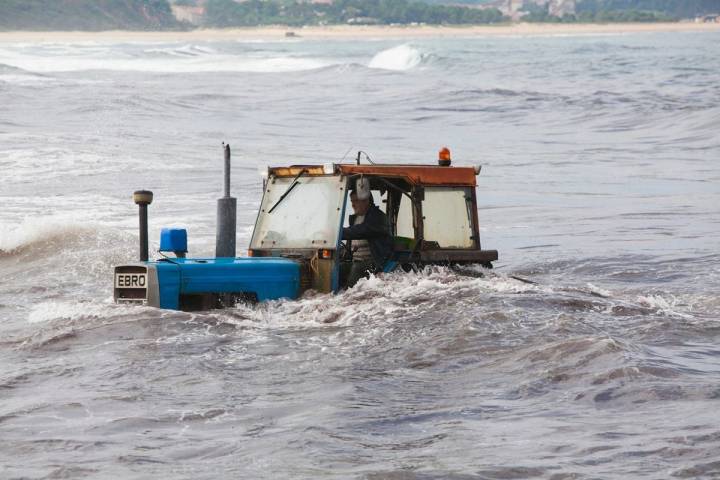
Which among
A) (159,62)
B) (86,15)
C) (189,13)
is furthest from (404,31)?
(159,62)

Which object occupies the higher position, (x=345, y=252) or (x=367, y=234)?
(x=367, y=234)

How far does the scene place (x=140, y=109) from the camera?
42.7 meters

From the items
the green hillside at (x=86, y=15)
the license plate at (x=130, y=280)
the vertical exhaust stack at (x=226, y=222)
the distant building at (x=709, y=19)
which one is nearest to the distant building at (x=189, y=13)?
the green hillside at (x=86, y=15)

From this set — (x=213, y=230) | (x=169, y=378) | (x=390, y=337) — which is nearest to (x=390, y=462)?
(x=169, y=378)

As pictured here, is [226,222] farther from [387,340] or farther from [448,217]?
[448,217]

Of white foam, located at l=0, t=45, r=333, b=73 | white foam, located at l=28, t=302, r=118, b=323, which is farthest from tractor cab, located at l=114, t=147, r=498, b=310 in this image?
white foam, located at l=0, t=45, r=333, b=73

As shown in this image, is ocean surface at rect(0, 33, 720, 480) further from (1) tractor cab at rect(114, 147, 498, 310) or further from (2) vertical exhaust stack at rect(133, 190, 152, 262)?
(2) vertical exhaust stack at rect(133, 190, 152, 262)

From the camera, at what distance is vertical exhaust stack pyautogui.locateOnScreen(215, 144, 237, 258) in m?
12.0

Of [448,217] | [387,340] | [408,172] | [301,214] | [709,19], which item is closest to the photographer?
[387,340]

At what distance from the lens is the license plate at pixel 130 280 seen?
37.8 ft

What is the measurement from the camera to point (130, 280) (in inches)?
456

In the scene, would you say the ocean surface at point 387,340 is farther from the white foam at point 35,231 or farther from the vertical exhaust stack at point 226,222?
the vertical exhaust stack at point 226,222

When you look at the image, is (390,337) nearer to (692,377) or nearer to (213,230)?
(692,377)

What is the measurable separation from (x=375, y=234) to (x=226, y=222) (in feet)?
3.97
